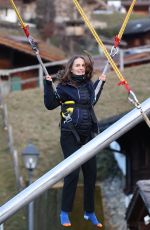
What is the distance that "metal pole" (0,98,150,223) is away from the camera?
5047 mm

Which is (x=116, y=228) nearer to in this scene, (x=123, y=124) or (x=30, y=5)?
(x=123, y=124)

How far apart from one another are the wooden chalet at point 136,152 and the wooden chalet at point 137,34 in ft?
77.8

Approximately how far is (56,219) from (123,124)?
9.28m

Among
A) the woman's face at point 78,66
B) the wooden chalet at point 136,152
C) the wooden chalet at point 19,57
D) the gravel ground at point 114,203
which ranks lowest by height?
the woman's face at point 78,66

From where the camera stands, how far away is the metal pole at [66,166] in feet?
16.6

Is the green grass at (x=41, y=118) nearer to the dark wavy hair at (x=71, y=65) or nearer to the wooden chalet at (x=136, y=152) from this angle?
the wooden chalet at (x=136, y=152)

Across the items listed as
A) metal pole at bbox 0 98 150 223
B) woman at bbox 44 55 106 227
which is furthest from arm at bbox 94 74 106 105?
metal pole at bbox 0 98 150 223

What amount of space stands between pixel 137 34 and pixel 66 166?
122 ft

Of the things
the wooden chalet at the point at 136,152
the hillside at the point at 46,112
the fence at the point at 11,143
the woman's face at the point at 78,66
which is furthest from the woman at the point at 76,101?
the hillside at the point at 46,112

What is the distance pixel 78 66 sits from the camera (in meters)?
6.21

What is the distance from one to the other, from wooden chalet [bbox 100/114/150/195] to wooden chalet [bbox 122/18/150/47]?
23.7 metres

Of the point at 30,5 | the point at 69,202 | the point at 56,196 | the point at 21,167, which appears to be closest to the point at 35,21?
the point at 30,5

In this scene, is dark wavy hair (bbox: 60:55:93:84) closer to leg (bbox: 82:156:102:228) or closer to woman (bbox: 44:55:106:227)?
woman (bbox: 44:55:106:227)

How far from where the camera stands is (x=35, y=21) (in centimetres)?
5706
